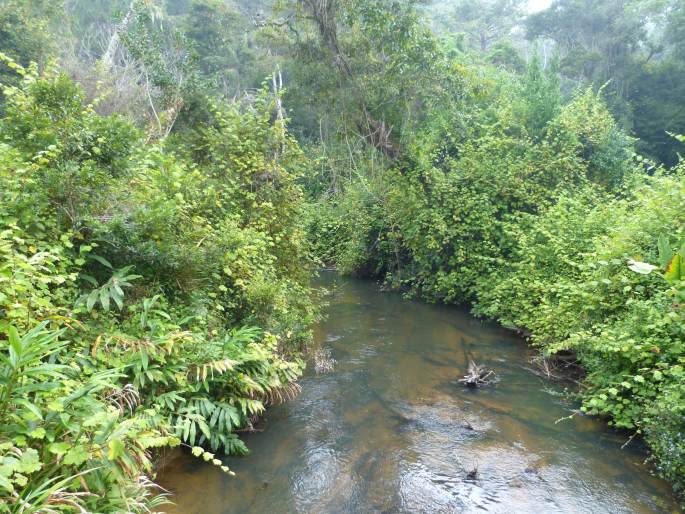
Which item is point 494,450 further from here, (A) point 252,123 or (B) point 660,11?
(B) point 660,11

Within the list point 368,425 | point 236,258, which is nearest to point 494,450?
point 368,425

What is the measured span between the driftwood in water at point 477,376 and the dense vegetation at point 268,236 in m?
1.04

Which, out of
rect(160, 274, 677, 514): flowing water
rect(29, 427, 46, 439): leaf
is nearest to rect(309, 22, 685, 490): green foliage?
rect(160, 274, 677, 514): flowing water

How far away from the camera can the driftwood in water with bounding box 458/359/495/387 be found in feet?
25.5

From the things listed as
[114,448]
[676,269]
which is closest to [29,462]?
[114,448]

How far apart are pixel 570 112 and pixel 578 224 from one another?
6.36 m

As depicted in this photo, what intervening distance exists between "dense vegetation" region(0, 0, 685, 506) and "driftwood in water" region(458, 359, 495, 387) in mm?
1040

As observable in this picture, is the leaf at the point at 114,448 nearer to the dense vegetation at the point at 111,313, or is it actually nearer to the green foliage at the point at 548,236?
the dense vegetation at the point at 111,313

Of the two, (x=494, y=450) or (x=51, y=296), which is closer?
(x=51, y=296)

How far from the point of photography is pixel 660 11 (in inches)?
1061

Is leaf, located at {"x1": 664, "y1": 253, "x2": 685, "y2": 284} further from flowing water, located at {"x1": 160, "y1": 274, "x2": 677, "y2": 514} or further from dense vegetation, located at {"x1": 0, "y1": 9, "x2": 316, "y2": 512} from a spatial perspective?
dense vegetation, located at {"x1": 0, "y1": 9, "x2": 316, "y2": 512}

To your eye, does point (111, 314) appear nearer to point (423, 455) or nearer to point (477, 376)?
point (423, 455)

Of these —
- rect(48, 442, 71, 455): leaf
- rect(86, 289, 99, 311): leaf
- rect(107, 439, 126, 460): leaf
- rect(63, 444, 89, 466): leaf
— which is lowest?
rect(63, 444, 89, 466): leaf

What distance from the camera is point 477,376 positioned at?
7879mm
